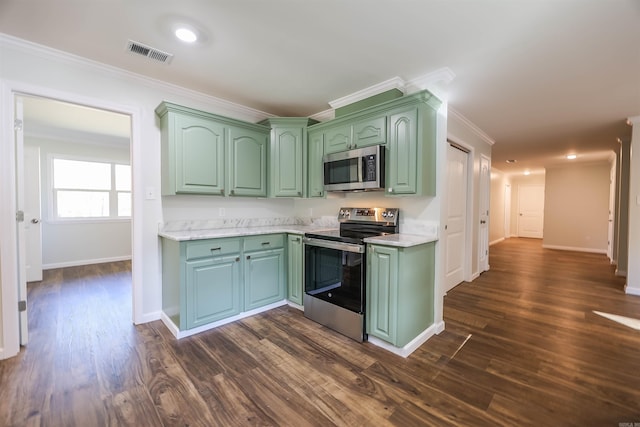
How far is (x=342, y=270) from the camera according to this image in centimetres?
249

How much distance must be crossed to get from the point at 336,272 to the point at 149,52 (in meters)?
2.43

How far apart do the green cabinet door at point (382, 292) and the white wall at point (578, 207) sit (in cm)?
779

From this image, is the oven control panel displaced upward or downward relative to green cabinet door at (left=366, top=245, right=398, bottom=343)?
upward

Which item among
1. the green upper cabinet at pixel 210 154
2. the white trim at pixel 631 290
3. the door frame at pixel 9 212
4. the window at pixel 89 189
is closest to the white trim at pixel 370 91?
the green upper cabinet at pixel 210 154

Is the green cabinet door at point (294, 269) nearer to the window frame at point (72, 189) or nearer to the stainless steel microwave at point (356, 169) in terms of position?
the stainless steel microwave at point (356, 169)

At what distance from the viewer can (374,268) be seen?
2242mm

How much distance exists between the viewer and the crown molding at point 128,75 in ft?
6.62

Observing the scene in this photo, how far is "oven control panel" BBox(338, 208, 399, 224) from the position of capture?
8.86 feet

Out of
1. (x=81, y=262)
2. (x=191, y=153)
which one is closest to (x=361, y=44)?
(x=191, y=153)

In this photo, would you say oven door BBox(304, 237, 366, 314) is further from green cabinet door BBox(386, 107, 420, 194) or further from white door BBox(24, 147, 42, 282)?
white door BBox(24, 147, 42, 282)

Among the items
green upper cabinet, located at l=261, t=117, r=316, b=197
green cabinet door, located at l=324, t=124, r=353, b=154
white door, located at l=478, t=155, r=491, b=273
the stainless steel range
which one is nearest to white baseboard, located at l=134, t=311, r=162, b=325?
the stainless steel range

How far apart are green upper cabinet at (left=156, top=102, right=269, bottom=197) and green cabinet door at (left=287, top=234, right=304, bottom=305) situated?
2.35 ft

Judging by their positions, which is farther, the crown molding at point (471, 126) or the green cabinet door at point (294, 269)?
the crown molding at point (471, 126)

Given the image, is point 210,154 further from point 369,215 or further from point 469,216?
point 469,216
